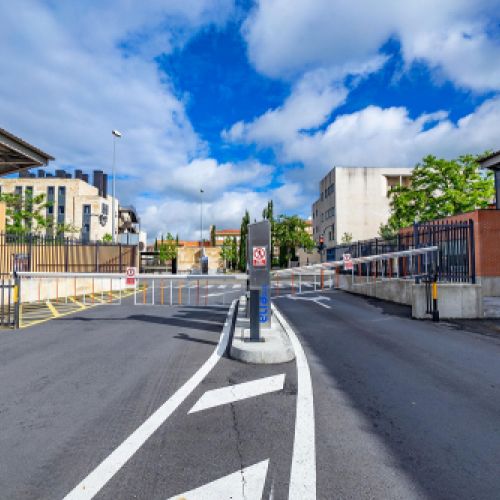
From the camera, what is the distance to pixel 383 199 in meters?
57.3

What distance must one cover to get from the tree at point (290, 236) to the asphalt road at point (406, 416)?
5304 cm

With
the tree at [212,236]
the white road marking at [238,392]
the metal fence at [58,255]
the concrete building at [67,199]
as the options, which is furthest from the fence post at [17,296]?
the tree at [212,236]

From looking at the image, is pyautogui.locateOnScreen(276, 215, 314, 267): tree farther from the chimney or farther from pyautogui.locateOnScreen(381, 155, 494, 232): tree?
the chimney

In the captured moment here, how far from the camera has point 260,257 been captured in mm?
5945

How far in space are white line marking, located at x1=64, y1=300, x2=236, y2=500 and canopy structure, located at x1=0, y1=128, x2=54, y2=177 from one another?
13198mm

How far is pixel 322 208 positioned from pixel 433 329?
6133 centimetres

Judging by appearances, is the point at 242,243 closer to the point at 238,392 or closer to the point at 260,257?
the point at 260,257

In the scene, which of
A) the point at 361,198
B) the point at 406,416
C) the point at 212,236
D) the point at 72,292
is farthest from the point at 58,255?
the point at 212,236

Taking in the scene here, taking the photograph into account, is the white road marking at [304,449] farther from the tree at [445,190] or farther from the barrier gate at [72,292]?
the tree at [445,190]

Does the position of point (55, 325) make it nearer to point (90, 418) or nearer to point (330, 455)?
point (90, 418)

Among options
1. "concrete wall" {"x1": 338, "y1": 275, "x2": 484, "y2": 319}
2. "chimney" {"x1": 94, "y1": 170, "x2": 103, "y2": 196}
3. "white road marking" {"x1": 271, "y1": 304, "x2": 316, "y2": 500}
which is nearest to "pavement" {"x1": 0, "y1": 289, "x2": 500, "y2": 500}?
"white road marking" {"x1": 271, "y1": 304, "x2": 316, "y2": 500}

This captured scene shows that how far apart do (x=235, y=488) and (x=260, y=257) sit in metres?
4.03

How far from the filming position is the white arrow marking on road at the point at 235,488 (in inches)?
84.6

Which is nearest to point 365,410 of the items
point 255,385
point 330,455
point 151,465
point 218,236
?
point 330,455
